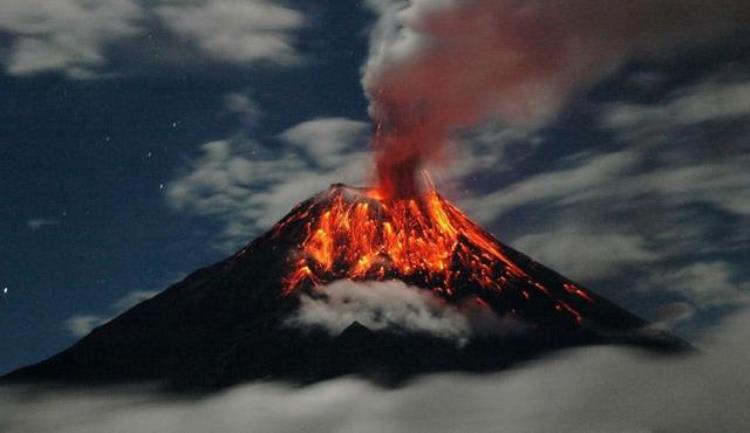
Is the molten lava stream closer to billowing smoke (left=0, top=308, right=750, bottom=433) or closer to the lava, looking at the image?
the lava

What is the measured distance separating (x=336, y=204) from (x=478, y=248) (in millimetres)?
28164

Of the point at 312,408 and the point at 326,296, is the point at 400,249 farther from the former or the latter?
the point at 312,408

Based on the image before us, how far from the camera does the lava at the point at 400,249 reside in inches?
6555

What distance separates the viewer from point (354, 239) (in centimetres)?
17025

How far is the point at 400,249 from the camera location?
167 metres

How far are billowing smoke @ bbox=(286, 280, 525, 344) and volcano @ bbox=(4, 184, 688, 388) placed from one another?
2.95 ft

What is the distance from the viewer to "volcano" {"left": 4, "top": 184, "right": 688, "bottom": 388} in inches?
6358

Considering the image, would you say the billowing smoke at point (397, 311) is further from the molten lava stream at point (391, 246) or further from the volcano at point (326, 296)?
the molten lava stream at point (391, 246)

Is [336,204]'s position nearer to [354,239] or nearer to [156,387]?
[354,239]

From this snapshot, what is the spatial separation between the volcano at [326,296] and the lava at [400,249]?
0.73 feet

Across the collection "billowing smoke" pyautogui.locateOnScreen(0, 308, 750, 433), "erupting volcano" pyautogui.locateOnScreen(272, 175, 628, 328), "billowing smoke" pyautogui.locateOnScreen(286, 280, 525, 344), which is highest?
"erupting volcano" pyautogui.locateOnScreen(272, 175, 628, 328)

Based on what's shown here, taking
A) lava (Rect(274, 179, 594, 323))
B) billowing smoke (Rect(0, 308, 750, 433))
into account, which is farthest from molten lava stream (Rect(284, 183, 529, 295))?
billowing smoke (Rect(0, 308, 750, 433))

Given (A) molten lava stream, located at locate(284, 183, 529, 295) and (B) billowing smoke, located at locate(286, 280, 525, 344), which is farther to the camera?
(A) molten lava stream, located at locate(284, 183, 529, 295)

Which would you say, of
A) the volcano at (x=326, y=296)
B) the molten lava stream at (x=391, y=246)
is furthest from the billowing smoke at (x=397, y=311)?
the molten lava stream at (x=391, y=246)
